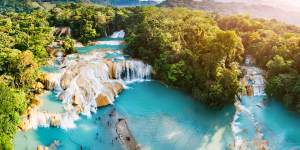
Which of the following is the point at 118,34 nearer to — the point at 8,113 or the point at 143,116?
the point at 143,116

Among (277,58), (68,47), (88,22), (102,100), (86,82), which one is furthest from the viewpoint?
(88,22)

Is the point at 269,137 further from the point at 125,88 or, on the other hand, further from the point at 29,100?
the point at 29,100

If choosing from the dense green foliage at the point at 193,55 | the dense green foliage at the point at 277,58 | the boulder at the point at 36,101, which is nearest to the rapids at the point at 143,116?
the boulder at the point at 36,101

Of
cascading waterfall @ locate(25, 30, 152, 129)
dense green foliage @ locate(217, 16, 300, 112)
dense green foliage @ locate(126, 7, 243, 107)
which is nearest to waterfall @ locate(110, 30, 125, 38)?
dense green foliage @ locate(126, 7, 243, 107)

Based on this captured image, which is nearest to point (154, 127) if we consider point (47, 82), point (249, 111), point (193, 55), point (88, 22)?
point (249, 111)

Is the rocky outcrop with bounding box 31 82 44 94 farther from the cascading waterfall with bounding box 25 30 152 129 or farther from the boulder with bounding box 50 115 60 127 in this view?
the boulder with bounding box 50 115 60 127
